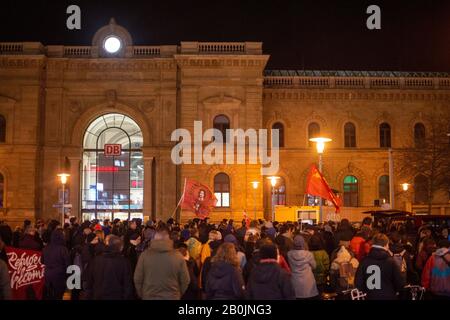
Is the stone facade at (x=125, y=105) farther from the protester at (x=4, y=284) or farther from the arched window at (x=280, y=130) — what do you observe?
the protester at (x=4, y=284)

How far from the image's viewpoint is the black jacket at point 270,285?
8992mm

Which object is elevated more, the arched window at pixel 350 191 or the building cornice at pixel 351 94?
the building cornice at pixel 351 94

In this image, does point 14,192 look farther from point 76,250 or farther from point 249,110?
point 76,250

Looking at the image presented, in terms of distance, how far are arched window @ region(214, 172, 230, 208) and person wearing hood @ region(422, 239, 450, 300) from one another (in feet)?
96.2

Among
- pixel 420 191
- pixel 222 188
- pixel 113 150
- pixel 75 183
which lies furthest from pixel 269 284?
pixel 420 191

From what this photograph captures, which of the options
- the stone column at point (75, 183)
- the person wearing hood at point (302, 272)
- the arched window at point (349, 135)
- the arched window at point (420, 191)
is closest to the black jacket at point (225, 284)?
the person wearing hood at point (302, 272)

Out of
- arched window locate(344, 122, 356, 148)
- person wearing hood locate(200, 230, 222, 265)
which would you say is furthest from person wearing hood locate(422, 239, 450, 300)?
arched window locate(344, 122, 356, 148)

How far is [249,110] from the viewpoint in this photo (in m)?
41.0

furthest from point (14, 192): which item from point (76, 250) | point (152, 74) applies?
point (76, 250)

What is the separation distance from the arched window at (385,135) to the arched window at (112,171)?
1758 centimetres

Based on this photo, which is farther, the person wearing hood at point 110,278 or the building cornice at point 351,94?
the building cornice at point 351,94

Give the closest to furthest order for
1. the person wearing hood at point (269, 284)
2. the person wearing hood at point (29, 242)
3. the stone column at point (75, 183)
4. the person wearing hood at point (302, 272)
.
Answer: the person wearing hood at point (269, 284) → the person wearing hood at point (302, 272) → the person wearing hood at point (29, 242) → the stone column at point (75, 183)

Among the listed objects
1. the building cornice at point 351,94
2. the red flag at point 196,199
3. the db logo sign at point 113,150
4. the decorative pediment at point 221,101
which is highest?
the building cornice at point 351,94

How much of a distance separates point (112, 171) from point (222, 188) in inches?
366
